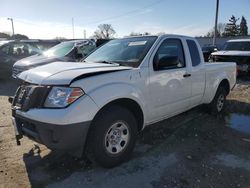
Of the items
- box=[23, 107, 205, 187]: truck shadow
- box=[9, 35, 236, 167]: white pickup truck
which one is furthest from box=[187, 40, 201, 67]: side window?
box=[23, 107, 205, 187]: truck shadow

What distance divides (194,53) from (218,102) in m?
1.75

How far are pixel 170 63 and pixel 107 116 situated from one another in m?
1.56

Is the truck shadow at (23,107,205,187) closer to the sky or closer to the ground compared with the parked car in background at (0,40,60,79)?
closer to the ground

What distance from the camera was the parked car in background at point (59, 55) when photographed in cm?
941

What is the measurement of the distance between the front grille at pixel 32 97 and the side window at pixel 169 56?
1.79 meters

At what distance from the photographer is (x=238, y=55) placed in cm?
1209

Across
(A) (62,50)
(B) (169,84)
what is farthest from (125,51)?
(A) (62,50)

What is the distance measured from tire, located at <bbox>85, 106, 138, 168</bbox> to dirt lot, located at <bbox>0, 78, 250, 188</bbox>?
0.60ft

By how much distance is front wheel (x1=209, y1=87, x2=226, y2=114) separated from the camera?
6.41 m

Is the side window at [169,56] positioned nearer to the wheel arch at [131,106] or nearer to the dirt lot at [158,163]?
the wheel arch at [131,106]

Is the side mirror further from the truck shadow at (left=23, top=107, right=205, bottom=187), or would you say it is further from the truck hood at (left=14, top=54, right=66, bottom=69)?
the truck hood at (left=14, top=54, right=66, bottom=69)

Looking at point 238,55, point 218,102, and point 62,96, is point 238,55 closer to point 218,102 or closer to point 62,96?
point 218,102

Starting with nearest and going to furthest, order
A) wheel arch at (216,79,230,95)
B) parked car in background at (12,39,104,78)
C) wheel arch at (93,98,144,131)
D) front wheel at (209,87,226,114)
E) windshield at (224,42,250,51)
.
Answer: wheel arch at (93,98,144,131), front wheel at (209,87,226,114), wheel arch at (216,79,230,95), parked car in background at (12,39,104,78), windshield at (224,42,250,51)

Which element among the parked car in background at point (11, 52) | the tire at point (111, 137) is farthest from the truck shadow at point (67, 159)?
the parked car in background at point (11, 52)
